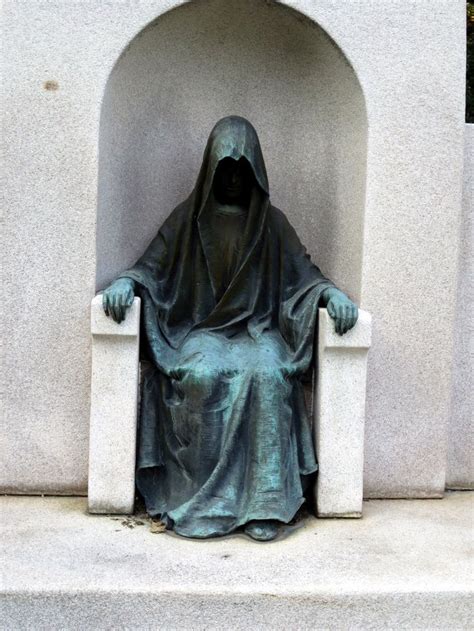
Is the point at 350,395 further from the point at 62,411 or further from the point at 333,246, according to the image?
the point at 62,411

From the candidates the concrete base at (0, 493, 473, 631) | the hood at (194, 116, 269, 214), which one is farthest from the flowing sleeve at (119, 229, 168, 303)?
the concrete base at (0, 493, 473, 631)

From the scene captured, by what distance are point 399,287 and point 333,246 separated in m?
0.58

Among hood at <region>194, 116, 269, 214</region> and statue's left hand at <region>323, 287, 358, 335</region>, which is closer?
statue's left hand at <region>323, 287, 358, 335</region>

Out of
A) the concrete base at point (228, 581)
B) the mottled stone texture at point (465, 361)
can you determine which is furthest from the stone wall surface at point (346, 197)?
the concrete base at point (228, 581)

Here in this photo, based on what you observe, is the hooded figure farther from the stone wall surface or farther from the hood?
the stone wall surface

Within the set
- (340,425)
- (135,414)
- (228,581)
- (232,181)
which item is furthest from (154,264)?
(228,581)

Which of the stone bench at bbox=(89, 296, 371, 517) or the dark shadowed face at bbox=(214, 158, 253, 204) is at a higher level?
the dark shadowed face at bbox=(214, 158, 253, 204)

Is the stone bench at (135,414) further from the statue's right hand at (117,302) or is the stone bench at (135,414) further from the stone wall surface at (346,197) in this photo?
the stone wall surface at (346,197)

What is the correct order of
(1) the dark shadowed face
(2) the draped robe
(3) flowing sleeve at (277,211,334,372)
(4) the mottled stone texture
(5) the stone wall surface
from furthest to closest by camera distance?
1. (4) the mottled stone texture
2. (1) the dark shadowed face
3. (5) the stone wall surface
4. (3) flowing sleeve at (277,211,334,372)
5. (2) the draped robe

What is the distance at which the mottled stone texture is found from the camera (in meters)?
4.70

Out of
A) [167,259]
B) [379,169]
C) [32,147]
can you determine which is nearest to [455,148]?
[379,169]

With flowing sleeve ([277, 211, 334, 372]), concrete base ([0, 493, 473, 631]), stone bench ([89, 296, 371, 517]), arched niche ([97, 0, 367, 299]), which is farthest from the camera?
arched niche ([97, 0, 367, 299])

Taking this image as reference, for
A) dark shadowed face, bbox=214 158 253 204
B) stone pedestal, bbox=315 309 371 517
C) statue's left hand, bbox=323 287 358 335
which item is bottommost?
stone pedestal, bbox=315 309 371 517

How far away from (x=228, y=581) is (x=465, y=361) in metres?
2.11
